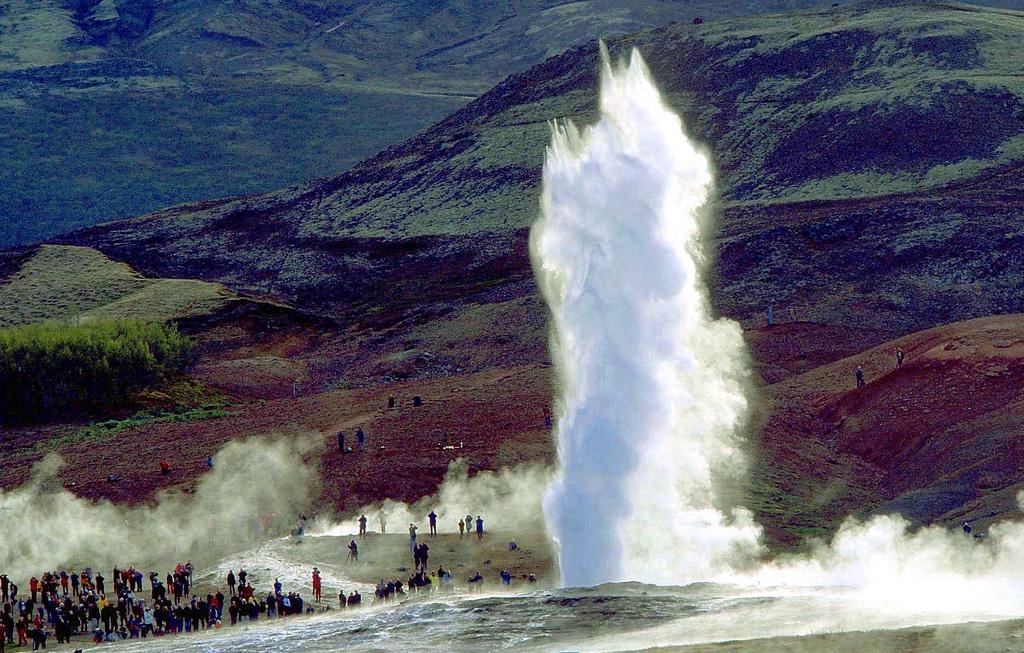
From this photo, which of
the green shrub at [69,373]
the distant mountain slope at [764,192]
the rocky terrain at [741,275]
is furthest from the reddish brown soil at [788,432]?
the distant mountain slope at [764,192]

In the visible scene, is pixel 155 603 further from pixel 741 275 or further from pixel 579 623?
pixel 741 275

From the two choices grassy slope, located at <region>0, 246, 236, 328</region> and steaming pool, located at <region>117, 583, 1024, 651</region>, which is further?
grassy slope, located at <region>0, 246, 236, 328</region>

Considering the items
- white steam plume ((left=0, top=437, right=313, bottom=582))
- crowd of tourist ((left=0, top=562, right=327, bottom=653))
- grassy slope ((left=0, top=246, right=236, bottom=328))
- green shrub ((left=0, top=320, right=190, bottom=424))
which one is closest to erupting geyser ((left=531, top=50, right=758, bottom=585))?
crowd of tourist ((left=0, top=562, right=327, bottom=653))

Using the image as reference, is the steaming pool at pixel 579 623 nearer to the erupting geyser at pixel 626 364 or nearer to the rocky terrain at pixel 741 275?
the erupting geyser at pixel 626 364

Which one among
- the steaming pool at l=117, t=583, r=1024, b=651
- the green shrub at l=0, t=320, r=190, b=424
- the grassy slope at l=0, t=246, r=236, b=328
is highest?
the grassy slope at l=0, t=246, r=236, b=328

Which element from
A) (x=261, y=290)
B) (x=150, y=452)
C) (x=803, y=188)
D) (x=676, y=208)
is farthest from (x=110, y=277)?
(x=676, y=208)

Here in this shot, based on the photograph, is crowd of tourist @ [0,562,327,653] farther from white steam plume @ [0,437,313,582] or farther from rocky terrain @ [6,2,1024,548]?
rocky terrain @ [6,2,1024,548]
